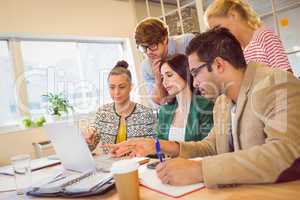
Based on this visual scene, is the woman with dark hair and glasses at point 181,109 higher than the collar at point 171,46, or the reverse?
the collar at point 171,46

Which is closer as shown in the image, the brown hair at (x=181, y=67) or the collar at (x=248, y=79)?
the collar at (x=248, y=79)

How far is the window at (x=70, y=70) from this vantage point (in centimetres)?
315

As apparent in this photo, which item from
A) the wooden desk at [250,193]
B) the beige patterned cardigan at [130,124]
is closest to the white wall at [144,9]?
the beige patterned cardigan at [130,124]

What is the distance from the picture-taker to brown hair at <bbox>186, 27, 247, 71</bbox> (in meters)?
1.04

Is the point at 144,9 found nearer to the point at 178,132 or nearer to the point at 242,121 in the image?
the point at 178,132

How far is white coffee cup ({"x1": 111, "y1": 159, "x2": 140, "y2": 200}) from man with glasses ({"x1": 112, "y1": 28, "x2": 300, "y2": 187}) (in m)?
0.13

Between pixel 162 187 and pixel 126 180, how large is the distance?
15cm

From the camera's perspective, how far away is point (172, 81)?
5.75ft

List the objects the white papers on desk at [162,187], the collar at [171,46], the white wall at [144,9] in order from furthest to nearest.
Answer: the white wall at [144,9] → the collar at [171,46] → the white papers on desk at [162,187]

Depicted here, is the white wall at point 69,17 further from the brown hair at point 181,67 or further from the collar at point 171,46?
the brown hair at point 181,67

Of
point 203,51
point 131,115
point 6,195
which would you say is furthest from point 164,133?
point 6,195

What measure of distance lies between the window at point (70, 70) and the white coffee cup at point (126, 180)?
8.28 ft

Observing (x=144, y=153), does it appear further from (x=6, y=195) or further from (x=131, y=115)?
(x=131, y=115)

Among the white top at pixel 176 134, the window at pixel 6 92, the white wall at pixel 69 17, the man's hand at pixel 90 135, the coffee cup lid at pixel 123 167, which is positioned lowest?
the coffee cup lid at pixel 123 167
